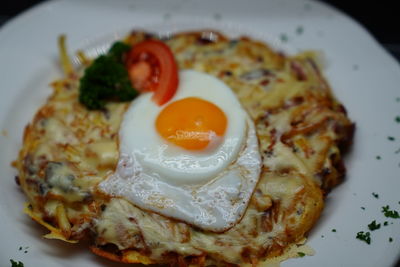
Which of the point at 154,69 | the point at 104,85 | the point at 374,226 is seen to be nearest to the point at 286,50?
the point at 154,69

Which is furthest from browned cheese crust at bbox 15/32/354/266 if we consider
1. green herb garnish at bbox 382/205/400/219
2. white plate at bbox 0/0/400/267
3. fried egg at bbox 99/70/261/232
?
green herb garnish at bbox 382/205/400/219

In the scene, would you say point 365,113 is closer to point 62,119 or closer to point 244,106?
point 244,106

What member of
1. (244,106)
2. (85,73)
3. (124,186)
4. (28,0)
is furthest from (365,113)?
(28,0)

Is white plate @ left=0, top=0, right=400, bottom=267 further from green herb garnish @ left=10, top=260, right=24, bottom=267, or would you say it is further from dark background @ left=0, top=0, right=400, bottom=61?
dark background @ left=0, top=0, right=400, bottom=61

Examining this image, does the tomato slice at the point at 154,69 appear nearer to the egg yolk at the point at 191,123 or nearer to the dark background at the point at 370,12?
the egg yolk at the point at 191,123

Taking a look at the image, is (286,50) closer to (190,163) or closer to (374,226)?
(190,163)

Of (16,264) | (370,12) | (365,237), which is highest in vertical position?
(370,12)
